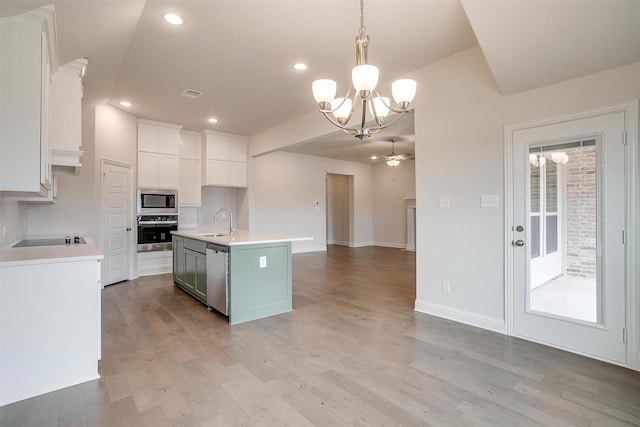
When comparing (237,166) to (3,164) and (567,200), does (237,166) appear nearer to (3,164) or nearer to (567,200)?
(3,164)

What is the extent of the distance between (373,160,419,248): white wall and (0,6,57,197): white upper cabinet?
8701 mm

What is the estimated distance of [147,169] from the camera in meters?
5.88

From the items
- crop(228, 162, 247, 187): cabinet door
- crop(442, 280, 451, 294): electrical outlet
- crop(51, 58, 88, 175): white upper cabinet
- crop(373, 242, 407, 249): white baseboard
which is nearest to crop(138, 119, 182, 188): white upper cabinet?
crop(228, 162, 247, 187): cabinet door

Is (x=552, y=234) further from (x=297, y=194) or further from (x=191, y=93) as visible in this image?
(x=297, y=194)

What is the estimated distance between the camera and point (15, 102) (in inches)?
75.7

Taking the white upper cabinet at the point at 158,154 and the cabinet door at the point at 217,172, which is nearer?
the white upper cabinet at the point at 158,154

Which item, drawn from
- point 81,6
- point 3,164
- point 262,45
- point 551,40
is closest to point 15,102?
point 3,164

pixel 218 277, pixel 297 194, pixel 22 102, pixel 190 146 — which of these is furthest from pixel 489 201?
pixel 297 194

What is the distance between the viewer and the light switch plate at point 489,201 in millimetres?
3175

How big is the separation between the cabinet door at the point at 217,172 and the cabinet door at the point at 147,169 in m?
1.03

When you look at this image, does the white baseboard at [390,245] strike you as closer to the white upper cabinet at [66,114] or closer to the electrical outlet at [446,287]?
the electrical outlet at [446,287]

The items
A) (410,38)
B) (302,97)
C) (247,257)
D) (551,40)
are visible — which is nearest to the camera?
(551,40)

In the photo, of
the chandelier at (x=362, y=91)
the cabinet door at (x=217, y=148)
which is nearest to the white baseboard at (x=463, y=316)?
the chandelier at (x=362, y=91)

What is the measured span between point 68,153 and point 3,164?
107 centimetres
